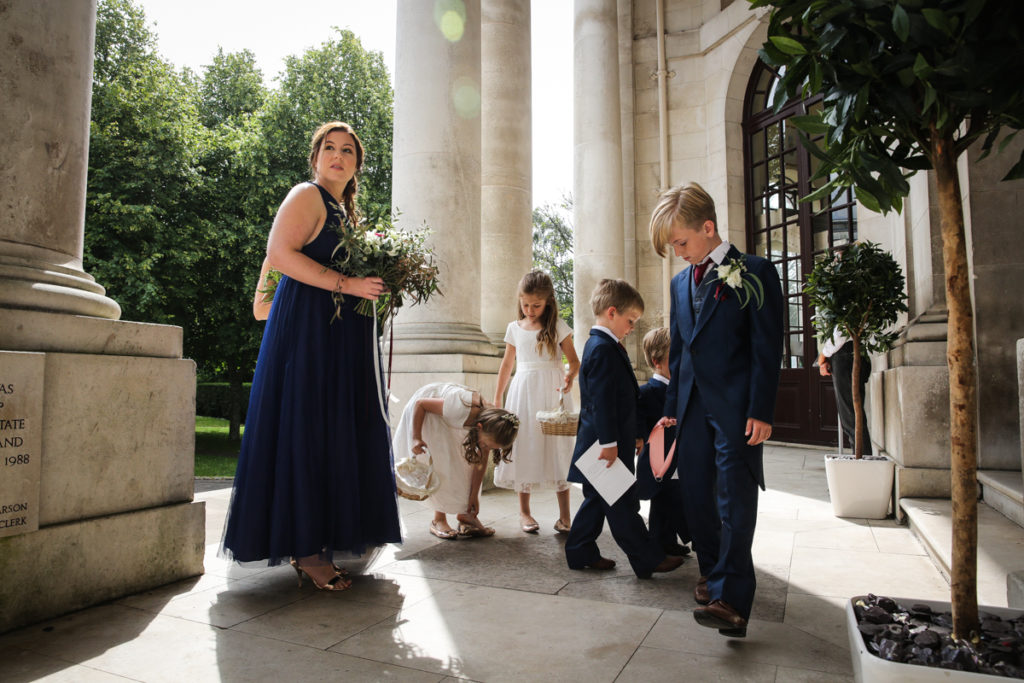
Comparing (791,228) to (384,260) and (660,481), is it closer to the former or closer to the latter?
(660,481)

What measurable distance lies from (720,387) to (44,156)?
3166 mm

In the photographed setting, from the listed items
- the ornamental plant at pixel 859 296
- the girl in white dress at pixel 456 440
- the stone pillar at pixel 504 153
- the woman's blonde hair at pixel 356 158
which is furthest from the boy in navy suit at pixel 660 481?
the stone pillar at pixel 504 153

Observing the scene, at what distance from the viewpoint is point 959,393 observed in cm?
185

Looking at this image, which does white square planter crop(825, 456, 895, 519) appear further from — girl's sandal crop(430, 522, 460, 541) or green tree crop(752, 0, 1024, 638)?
green tree crop(752, 0, 1024, 638)

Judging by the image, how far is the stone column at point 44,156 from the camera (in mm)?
2943

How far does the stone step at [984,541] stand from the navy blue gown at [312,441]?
113 inches

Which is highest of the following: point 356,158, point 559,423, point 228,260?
point 228,260

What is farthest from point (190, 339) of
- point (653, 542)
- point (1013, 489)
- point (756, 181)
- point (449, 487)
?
point (1013, 489)

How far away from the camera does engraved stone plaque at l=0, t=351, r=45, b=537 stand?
2715 mm

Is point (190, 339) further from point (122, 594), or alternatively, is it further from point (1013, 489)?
point (1013, 489)

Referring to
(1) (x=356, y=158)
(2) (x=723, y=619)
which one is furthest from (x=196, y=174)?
(2) (x=723, y=619)

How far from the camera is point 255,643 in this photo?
106 inches

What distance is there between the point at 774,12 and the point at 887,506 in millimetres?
4445

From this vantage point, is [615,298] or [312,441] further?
[615,298]
